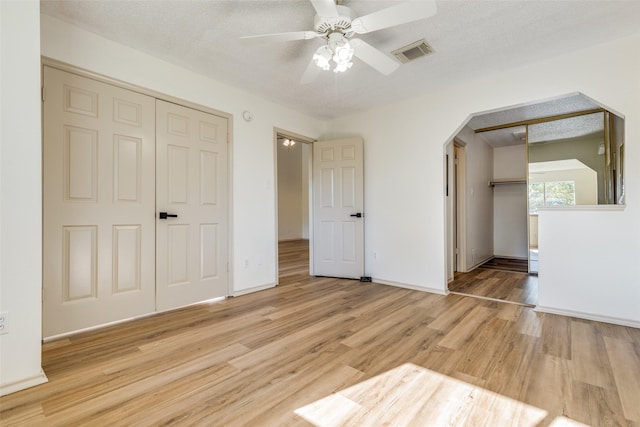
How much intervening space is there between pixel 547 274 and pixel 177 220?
3.79 meters

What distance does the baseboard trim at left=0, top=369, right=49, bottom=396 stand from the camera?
1555 millimetres

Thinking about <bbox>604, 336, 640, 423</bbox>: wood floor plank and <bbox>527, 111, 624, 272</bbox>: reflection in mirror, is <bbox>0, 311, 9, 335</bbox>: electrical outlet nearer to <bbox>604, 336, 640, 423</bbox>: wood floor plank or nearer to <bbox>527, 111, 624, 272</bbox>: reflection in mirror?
<bbox>604, 336, 640, 423</bbox>: wood floor plank

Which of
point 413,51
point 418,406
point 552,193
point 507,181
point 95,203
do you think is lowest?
point 418,406

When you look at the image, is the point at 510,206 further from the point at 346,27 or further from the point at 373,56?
the point at 346,27

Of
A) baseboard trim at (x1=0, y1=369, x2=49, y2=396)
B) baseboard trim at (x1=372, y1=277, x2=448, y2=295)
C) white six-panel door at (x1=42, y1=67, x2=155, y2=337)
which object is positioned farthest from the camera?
baseboard trim at (x1=372, y1=277, x2=448, y2=295)

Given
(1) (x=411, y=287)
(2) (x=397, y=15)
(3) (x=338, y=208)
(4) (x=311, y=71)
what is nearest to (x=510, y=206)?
(1) (x=411, y=287)

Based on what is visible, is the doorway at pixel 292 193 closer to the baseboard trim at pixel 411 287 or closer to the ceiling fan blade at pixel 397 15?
the baseboard trim at pixel 411 287

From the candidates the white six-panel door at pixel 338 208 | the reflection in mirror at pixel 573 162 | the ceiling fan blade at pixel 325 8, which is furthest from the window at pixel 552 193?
the ceiling fan blade at pixel 325 8

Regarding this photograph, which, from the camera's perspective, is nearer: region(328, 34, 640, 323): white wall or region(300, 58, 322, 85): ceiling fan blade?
region(300, 58, 322, 85): ceiling fan blade

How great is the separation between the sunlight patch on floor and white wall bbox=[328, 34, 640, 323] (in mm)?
1915

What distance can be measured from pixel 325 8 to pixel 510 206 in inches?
220

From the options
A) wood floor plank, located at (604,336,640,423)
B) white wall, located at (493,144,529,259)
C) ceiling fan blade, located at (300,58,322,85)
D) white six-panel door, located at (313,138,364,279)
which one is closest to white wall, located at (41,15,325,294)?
white six-panel door, located at (313,138,364,279)

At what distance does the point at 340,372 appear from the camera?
1761mm

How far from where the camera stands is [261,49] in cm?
264
